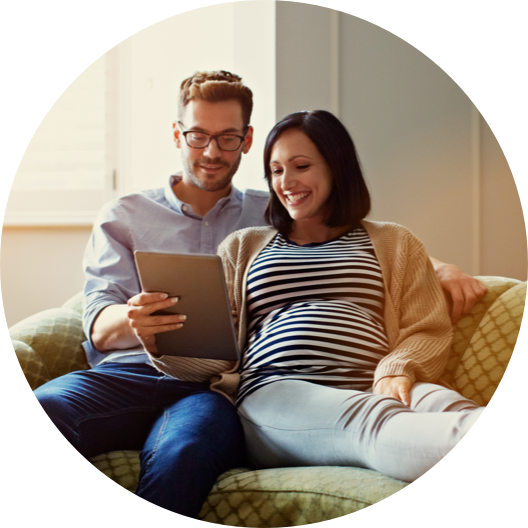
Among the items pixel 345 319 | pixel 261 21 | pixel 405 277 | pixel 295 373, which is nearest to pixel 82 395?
pixel 295 373

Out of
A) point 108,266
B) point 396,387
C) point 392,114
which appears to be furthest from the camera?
point 108,266

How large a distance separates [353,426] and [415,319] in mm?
265

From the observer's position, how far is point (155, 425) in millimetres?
805

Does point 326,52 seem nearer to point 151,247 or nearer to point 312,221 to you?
point 312,221

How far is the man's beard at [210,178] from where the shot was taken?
91 centimetres

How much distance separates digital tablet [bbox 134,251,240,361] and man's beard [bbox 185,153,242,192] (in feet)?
0.90

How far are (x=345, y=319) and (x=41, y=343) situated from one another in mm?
662

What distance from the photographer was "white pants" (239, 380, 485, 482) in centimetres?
61

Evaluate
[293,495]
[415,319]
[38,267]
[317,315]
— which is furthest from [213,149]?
[38,267]

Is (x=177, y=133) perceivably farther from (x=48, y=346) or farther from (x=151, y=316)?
(x=48, y=346)

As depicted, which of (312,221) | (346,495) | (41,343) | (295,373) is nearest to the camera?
(346,495)

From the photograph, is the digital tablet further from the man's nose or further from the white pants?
the man's nose

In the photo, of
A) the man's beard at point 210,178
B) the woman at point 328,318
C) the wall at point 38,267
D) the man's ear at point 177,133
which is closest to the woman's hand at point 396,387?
the woman at point 328,318

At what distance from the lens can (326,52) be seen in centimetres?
87
